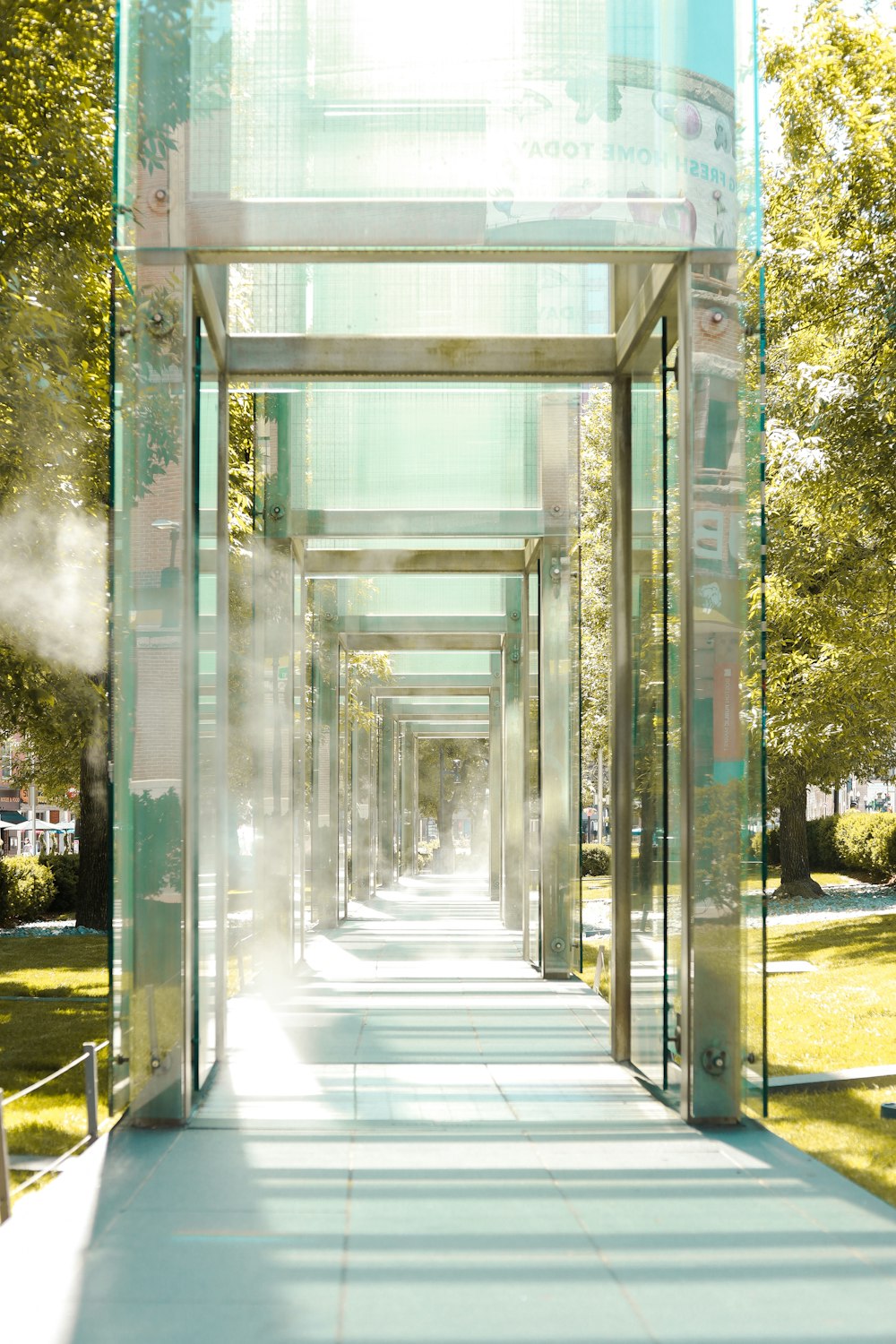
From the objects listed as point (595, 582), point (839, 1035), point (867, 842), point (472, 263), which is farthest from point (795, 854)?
point (472, 263)

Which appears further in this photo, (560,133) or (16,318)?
(16,318)

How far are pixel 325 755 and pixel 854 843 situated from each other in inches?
649

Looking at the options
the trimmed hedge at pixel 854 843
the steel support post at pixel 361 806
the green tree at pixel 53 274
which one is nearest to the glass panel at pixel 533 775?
the green tree at pixel 53 274

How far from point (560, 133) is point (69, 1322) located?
17.6 ft

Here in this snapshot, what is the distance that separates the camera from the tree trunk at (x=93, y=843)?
19875 millimetres

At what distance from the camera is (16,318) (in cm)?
1013

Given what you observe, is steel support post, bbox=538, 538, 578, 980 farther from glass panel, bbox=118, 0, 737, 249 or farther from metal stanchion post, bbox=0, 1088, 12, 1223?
metal stanchion post, bbox=0, 1088, 12, 1223

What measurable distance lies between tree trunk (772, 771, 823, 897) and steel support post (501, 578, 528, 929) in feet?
22.1

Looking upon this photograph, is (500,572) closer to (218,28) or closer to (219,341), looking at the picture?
(219,341)

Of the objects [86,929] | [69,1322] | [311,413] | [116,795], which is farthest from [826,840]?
[69,1322]

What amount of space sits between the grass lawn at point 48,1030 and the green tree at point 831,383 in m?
8.62

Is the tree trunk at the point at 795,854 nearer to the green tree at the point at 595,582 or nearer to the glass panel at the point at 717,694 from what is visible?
the green tree at the point at 595,582

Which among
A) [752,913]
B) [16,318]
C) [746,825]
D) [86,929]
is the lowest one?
[86,929]

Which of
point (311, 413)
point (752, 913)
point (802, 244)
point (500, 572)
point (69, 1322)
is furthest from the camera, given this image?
point (500, 572)
